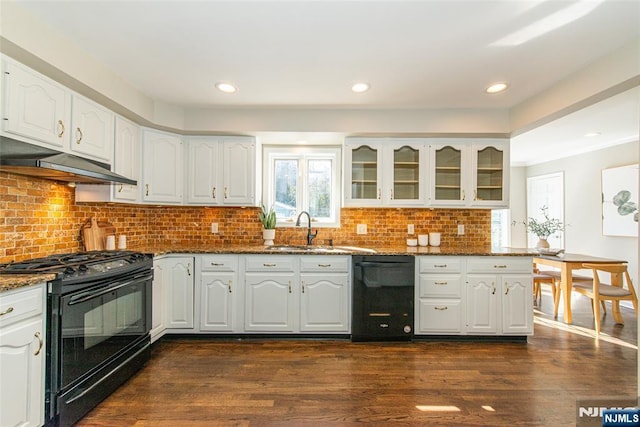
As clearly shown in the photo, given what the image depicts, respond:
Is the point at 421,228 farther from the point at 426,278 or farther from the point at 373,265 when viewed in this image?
the point at 373,265

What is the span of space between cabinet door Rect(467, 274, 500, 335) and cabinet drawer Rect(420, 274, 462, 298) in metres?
0.12

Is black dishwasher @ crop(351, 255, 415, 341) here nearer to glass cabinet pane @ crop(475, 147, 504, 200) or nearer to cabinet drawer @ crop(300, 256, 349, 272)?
cabinet drawer @ crop(300, 256, 349, 272)

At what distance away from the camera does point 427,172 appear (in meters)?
3.40

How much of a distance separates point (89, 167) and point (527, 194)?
278 inches

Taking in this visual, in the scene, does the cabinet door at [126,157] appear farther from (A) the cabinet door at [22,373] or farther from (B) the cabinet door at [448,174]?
(B) the cabinet door at [448,174]

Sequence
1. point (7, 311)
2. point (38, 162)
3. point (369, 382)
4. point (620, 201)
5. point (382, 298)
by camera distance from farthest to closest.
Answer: point (620, 201) → point (382, 298) → point (369, 382) → point (38, 162) → point (7, 311)

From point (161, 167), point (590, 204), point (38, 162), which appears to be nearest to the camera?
point (38, 162)

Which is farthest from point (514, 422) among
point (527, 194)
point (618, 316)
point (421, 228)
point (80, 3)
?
point (527, 194)

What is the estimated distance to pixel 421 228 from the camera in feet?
12.1

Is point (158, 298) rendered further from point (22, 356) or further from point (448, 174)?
point (448, 174)

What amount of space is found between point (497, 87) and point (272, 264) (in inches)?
102

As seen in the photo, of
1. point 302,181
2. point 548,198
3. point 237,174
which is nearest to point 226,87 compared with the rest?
point 237,174

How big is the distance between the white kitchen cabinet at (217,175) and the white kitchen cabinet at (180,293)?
697 millimetres

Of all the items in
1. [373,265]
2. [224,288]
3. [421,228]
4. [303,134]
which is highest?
[303,134]
